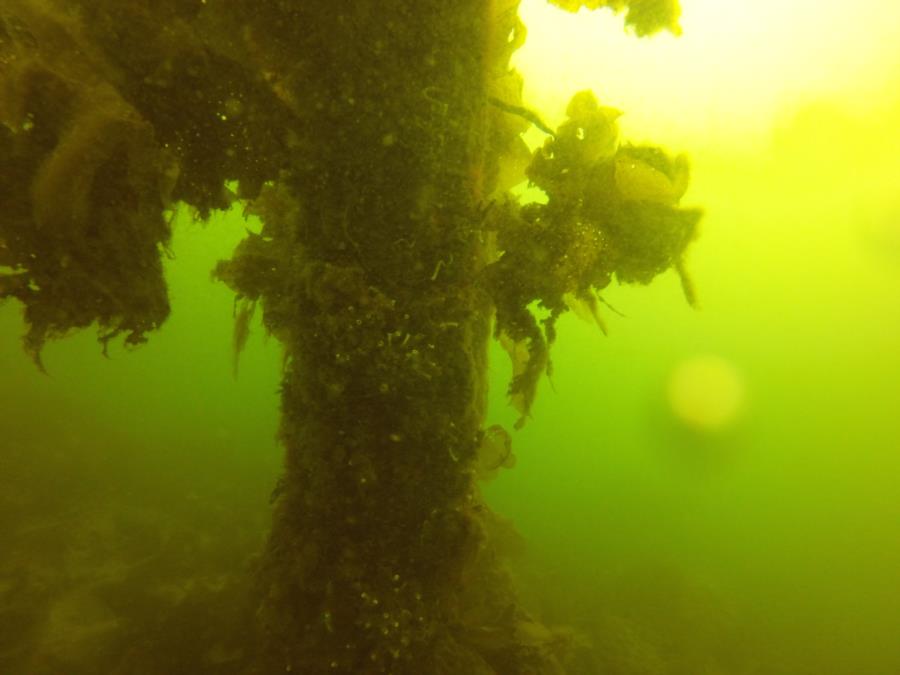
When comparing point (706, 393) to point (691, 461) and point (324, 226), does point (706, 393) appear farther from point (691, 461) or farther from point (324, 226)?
point (324, 226)

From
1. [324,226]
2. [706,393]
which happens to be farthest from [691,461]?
[324,226]

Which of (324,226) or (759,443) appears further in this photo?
(759,443)

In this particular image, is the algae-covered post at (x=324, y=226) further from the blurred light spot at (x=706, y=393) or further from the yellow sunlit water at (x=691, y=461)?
the blurred light spot at (x=706, y=393)

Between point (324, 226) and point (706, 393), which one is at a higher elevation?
point (706, 393)

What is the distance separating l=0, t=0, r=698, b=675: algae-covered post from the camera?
2.17 metres

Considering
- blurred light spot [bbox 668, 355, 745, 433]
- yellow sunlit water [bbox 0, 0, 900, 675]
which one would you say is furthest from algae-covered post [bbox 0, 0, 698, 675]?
blurred light spot [bbox 668, 355, 745, 433]

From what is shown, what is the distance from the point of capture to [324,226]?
2469mm

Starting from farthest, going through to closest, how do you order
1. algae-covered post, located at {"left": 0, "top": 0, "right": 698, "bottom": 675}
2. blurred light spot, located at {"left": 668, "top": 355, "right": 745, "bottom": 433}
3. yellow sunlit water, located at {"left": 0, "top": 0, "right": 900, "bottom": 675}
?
1. blurred light spot, located at {"left": 668, "top": 355, "right": 745, "bottom": 433}
2. yellow sunlit water, located at {"left": 0, "top": 0, "right": 900, "bottom": 675}
3. algae-covered post, located at {"left": 0, "top": 0, "right": 698, "bottom": 675}

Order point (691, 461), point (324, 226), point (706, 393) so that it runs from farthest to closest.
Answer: point (706, 393), point (691, 461), point (324, 226)

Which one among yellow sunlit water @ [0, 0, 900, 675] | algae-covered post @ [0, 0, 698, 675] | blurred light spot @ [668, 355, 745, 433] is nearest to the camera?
algae-covered post @ [0, 0, 698, 675]

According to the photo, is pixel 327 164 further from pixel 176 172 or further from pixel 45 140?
pixel 45 140

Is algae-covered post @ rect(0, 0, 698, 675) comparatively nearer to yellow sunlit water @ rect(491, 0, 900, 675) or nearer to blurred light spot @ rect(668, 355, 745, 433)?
yellow sunlit water @ rect(491, 0, 900, 675)

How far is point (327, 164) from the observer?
242cm

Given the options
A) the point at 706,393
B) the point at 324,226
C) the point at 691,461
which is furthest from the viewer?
the point at 706,393
